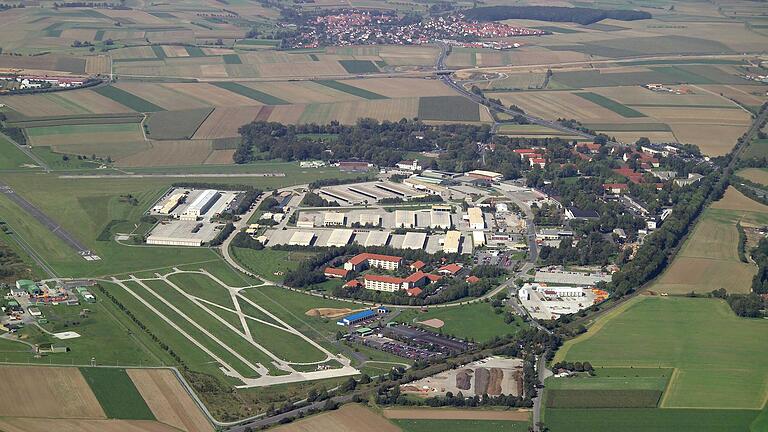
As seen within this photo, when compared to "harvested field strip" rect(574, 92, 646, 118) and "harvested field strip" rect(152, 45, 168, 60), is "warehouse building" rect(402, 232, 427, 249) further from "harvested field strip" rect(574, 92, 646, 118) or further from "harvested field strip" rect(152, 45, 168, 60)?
"harvested field strip" rect(152, 45, 168, 60)

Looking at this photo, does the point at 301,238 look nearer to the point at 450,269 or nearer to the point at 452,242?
the point at 452,242

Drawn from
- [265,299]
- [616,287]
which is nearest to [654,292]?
[616,287]

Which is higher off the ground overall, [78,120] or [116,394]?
[116,394]

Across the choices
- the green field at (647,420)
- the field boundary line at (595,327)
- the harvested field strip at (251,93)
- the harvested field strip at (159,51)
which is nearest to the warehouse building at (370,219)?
the field boundary line at (595,327)

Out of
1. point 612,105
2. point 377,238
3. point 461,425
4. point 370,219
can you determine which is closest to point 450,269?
point 377,238

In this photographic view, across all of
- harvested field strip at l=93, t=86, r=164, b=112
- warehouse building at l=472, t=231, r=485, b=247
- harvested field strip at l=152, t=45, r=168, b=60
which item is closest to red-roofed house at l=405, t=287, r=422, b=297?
warehouse building at l=472, t=231, r=485, b=247
